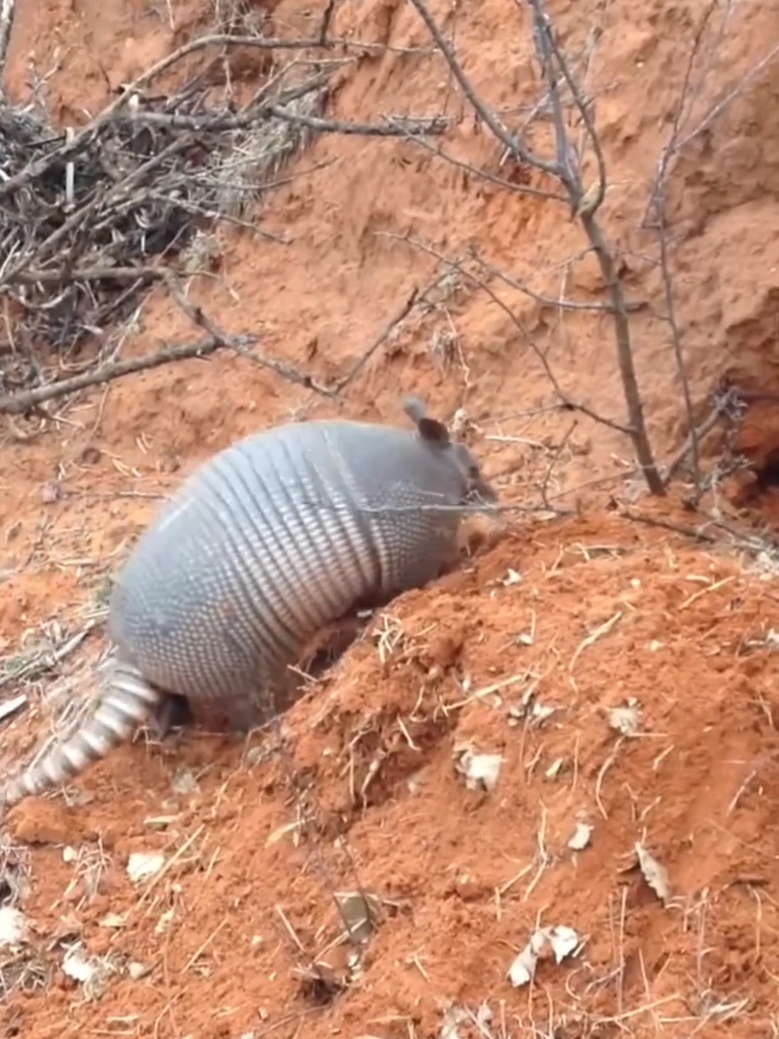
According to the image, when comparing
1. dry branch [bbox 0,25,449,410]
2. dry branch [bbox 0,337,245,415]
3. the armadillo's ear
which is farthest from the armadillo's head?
dry branch [bbox 0,25,449,410]

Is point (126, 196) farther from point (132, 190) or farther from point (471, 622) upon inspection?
point (471, 622)

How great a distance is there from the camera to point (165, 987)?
3980mm

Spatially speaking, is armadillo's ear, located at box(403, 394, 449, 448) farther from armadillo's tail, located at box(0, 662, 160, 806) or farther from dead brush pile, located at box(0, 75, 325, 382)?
dead brush pile, located at box(0, 75, 325, 382)

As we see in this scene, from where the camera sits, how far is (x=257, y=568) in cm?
490

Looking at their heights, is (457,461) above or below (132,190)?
below

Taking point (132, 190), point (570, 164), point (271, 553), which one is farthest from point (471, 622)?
point (132, 190)

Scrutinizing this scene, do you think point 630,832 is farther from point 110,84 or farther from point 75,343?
point 110,84

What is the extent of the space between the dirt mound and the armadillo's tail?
0.06 m

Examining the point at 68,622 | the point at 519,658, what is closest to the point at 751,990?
the point at 519,658

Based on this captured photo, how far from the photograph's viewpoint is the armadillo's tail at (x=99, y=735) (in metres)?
4.80

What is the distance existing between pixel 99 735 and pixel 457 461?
142 centimetres

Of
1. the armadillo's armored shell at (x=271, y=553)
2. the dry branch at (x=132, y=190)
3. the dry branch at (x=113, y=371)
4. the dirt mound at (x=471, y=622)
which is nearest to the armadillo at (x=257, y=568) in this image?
the armadillo's armored shell at (x=271, y=553)

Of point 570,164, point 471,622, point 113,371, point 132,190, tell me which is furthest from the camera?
point 132,190

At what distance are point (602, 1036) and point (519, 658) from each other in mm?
1019
